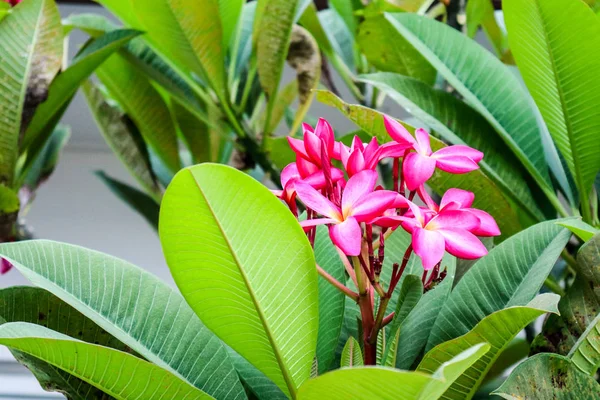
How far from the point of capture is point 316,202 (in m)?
0.37

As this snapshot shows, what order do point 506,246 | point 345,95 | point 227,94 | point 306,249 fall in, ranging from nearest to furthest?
point 306,249 < point 506,246 < point 227,94 < point 345,95

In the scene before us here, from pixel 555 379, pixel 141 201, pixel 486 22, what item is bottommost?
pixel 141 201

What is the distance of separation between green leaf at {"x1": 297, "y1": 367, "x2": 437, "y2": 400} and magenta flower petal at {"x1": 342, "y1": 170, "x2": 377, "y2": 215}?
104 millimetres

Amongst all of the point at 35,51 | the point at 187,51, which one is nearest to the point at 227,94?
the point at 187,51

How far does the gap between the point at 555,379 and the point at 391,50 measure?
20.4 inches

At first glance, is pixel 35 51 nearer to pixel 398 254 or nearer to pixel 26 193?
pixel 26 193

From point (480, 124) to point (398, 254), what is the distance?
23cm

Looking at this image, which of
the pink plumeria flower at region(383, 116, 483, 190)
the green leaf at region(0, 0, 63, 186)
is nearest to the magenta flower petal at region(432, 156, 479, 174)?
the pink plumeria flower at region(383, 116, 483, 190)

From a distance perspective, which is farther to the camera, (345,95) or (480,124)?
(345,95)

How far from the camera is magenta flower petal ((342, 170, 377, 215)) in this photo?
38 cm

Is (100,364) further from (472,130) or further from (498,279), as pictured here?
(472,130)

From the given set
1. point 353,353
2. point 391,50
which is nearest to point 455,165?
point 353,353

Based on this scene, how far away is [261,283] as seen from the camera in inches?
14.5

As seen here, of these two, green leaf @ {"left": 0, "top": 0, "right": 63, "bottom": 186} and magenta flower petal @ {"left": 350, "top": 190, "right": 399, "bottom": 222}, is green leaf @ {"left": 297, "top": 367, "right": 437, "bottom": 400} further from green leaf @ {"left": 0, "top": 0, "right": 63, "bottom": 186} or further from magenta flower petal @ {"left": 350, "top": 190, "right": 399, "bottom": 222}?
green leaf @ {"left": 0, "top": 0, "right": 63, "bottom": 186}
